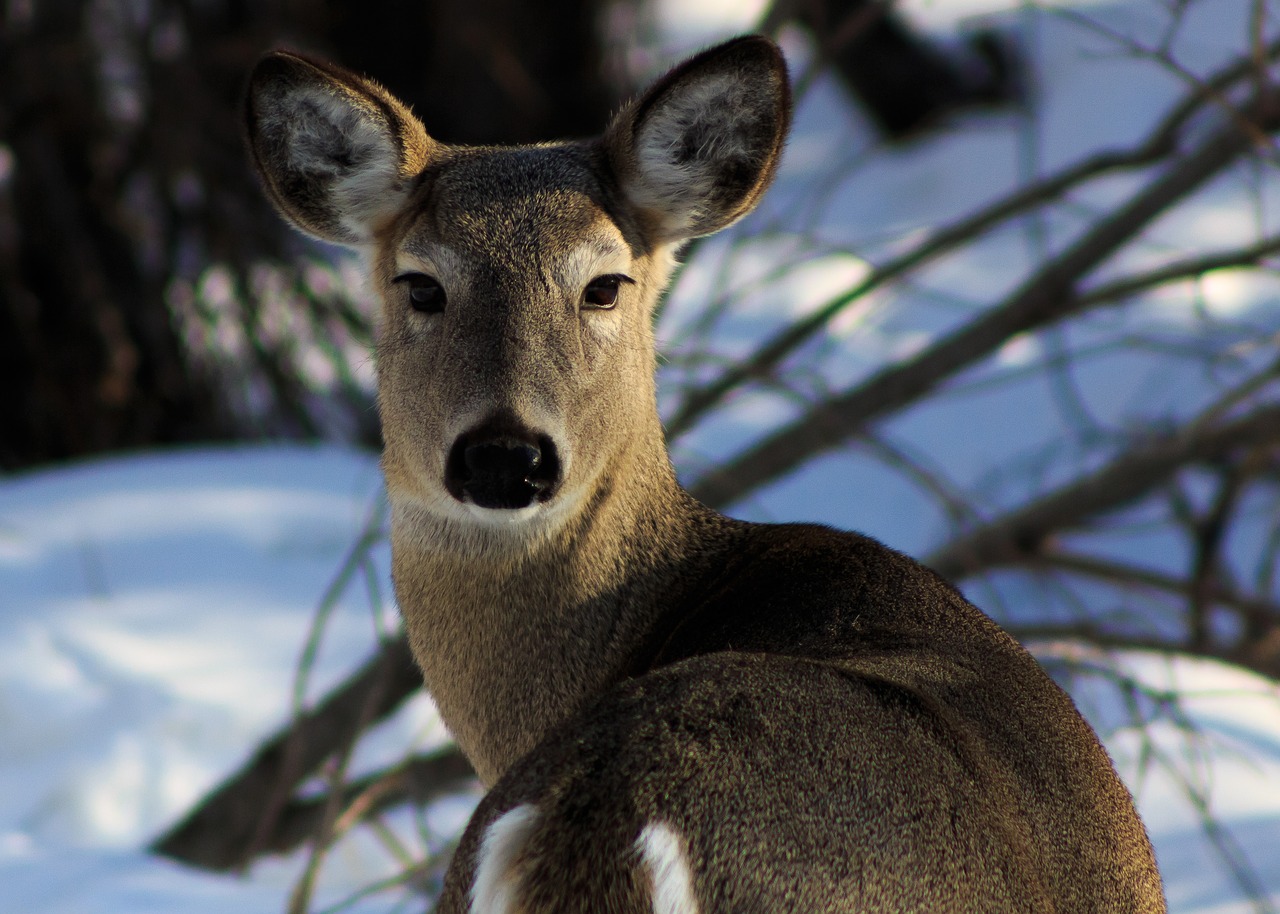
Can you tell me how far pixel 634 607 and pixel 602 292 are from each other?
0.59 m

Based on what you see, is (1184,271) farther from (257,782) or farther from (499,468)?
(257,782)

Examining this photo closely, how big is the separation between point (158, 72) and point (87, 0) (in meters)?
0.63

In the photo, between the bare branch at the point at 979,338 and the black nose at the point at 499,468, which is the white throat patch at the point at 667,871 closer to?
the black nose at the point at 499,468

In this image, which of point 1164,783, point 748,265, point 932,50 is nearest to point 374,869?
point 1164,783

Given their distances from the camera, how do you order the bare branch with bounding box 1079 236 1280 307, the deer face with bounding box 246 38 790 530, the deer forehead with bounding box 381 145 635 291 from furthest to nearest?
the bare branch with bounding box 1079 236 1280 307 < the deer forehead with bounding box 381 145 635 291 < the deer face with bounding box 246 38 790 530

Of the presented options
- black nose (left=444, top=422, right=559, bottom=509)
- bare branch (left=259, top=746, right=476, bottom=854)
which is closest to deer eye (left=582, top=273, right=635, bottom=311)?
black nose (left=444, top=422, right=559, bottom=509)

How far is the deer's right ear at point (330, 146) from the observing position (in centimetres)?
323

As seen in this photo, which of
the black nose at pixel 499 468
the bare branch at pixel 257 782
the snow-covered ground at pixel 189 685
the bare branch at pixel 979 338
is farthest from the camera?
the bare branch at pixel 257 782

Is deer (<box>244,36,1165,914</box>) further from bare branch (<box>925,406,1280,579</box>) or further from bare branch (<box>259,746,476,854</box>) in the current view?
bare branch (<box>925,406,1280,579</box>)

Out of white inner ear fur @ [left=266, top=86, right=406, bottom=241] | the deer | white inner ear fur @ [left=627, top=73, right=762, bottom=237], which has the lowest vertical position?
the deer

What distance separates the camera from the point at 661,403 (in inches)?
344

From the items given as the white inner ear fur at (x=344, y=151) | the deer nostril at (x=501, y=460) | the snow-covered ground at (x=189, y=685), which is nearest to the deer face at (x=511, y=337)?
the deer nostril at (x=501, y=460)

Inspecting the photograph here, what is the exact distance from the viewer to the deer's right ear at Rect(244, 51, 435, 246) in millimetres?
3229

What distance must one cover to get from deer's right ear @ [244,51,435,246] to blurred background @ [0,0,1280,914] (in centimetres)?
27
